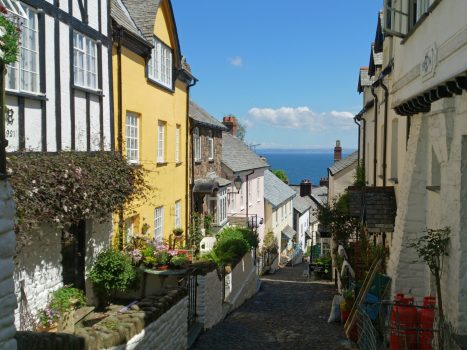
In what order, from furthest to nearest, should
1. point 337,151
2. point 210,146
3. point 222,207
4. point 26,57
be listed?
point 337,151
point 222,207
point 210,146
point 26,57

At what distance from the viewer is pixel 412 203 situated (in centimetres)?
977

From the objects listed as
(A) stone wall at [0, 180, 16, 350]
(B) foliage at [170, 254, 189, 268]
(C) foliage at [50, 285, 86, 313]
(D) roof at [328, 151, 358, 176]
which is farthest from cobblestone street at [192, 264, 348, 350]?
(D) roof at [328, 151, 358, 176]

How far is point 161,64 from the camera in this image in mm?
16219

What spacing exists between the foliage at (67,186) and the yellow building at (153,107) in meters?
1.53

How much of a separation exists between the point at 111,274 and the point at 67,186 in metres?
2.86

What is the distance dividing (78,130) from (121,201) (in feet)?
5.93

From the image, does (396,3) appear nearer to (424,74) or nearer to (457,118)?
(424,74)

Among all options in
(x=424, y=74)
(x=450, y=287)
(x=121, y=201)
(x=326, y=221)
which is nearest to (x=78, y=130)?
(x=121, y=201)

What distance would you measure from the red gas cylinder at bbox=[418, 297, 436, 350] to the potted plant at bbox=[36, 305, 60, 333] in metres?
6.30

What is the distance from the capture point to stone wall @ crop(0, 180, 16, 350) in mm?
4598

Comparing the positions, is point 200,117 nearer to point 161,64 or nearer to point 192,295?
point 161,64

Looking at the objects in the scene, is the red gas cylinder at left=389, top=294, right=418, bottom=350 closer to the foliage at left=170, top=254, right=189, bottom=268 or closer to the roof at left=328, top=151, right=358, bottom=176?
the foliage at left=170, top=254, right=189, bottom=268

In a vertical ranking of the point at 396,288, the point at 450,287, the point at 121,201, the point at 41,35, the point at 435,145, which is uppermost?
the point at 41,35

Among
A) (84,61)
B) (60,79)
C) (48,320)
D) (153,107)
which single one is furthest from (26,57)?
(153,107)
